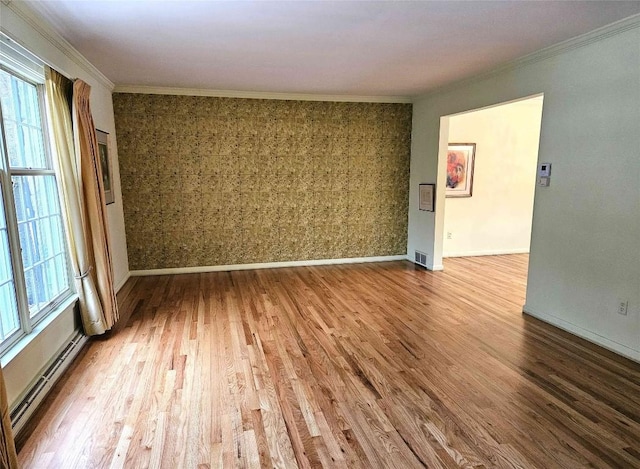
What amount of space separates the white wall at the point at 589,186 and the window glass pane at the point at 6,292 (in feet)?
14.0

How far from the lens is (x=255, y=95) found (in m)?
5.33

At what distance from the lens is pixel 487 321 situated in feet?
12.1

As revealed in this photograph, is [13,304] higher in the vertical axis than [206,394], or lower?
higher

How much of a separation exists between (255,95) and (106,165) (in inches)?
84.8

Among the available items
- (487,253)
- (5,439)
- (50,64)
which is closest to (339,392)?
(5,439)

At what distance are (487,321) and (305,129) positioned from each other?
11.7 ft

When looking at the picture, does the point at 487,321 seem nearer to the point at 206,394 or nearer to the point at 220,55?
the point at 206,394

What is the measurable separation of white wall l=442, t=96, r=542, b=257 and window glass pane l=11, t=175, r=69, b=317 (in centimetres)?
538

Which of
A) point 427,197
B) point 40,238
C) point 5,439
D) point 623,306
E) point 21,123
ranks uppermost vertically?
point 21,123

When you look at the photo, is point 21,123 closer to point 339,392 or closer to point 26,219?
point 26,219

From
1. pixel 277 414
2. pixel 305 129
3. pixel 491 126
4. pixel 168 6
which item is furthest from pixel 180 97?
pixel 491 126

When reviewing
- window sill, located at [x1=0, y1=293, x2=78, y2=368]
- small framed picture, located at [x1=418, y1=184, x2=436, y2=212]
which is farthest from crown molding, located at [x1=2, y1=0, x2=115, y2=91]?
small framed picture, located at [x1=418, y1=184, x2=436, y2=212]

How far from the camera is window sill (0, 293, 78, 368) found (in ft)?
7.09

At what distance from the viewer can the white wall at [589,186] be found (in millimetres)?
2900
